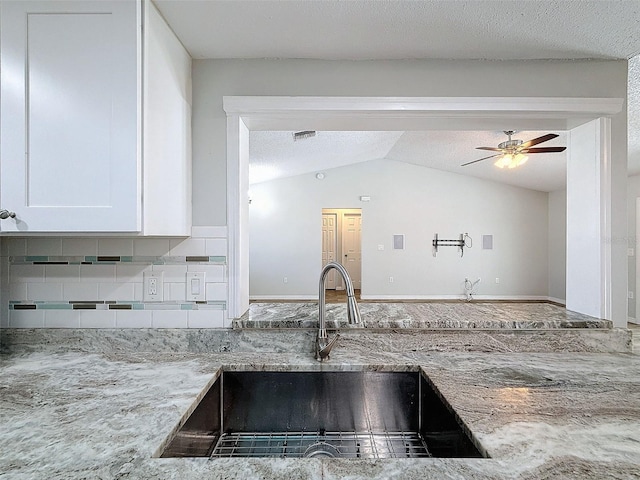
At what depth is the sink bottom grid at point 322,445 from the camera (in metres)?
1.22

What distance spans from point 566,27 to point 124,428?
189cm

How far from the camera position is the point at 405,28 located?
1.33 meters

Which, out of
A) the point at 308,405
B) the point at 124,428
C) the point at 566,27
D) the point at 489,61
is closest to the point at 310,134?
the point at 489,61

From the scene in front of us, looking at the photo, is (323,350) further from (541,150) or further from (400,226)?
(400,226)

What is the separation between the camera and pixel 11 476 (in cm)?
70

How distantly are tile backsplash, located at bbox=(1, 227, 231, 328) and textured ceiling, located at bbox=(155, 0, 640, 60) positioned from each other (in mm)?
901

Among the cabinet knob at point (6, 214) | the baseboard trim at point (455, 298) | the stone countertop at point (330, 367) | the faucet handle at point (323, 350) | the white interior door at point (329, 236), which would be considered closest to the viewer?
the stone countertop at point (330, 367)

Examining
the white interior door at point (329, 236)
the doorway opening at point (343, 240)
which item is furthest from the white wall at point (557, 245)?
the white interior door at point (329, 236)

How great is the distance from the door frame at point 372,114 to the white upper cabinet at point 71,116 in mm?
459

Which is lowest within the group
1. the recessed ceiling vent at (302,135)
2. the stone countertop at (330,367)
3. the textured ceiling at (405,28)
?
the stone countertop at (330,367)

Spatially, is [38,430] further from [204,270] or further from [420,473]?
[420,473]

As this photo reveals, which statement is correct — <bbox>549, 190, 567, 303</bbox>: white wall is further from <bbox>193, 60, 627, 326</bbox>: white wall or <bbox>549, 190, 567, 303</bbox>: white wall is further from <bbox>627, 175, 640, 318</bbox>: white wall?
<bbox>193, 60, 627, 326</bbox>: white wall

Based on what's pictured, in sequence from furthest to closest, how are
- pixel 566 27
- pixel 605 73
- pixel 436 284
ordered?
1. pixel 436 284
2. pixel 605 73
3. pixel 566 27

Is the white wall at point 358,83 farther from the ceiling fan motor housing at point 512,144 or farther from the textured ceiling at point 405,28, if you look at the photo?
the ceiling fan motor housing at point 512,144
